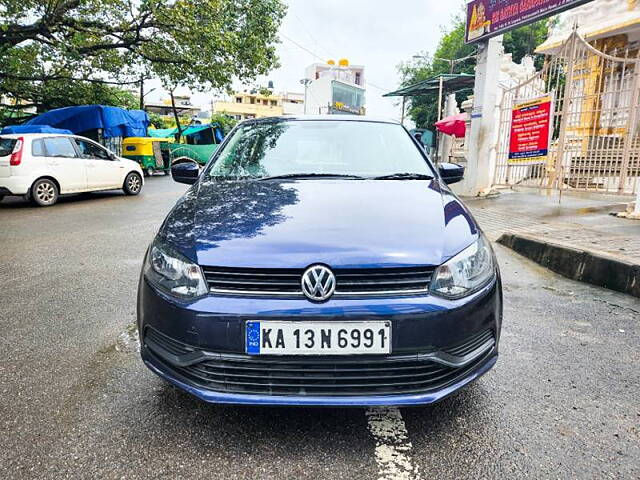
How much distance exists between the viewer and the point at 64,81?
18.9m

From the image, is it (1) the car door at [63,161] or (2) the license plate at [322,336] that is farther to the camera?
(1) the car door at [63,161]

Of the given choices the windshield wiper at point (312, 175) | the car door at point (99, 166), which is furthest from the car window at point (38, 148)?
the windshield wiper at point (312, 175)

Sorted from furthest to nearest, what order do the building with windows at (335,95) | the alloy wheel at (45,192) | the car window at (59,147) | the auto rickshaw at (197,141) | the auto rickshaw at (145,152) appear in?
the building with windows at (335,95), the auto rickshaw at (197,141), the auto rickshaw at (145,152), the car window at (59,147), the alloy wheel at (45,192)

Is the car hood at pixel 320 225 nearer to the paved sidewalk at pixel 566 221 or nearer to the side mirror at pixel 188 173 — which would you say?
the side mirror at pixel 188 173

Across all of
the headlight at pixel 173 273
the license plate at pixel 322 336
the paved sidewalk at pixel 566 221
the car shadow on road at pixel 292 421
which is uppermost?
the headlight at pixel 173 273

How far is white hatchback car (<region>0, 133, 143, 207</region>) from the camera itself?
9320 mm

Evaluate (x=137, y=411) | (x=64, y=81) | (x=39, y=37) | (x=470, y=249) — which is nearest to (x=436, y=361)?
(x=470, y=249)

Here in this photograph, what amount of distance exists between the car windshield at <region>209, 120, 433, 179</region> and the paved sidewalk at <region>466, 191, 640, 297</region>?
7.81 ft

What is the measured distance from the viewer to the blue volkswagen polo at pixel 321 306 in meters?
1.84

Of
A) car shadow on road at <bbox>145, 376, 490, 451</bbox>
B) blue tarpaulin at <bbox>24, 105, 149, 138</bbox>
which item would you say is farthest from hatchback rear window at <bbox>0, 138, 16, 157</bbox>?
car shadow on road at <bbox>145, 376, 490, 451</bbox>

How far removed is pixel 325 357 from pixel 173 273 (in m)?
0.73

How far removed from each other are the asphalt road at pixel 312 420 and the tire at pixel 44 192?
22.9ft

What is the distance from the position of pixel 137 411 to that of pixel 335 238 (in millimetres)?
1209

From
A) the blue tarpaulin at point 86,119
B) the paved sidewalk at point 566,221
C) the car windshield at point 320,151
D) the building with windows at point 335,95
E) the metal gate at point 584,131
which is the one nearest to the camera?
the car windshield at point 320,151
